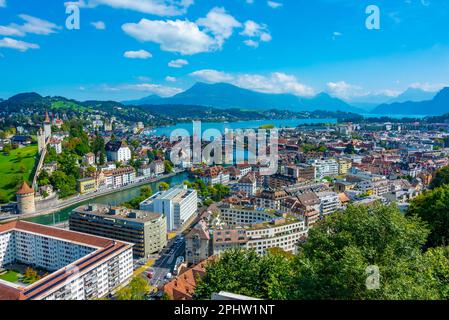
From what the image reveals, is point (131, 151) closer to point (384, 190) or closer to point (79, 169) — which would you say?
point (79, 169)

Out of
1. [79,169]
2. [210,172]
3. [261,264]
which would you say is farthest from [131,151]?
[261,264]

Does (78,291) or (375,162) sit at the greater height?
(375,162)

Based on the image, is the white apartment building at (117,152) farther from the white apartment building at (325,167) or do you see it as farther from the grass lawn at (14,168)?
the white apartment building at (325,167)

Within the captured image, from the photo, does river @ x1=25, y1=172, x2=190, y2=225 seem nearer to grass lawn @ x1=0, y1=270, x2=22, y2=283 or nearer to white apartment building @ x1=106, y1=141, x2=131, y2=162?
grass lawn @ x1=0, y1=270, x2=22, y2=283

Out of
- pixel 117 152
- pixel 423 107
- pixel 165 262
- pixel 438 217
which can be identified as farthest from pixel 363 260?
pixel 423 107

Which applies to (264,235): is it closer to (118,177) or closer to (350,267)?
(350,267)

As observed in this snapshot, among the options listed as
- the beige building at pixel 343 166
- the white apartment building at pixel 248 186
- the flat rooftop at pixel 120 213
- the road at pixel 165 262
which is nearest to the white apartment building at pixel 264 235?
the road at pixel 165 262
